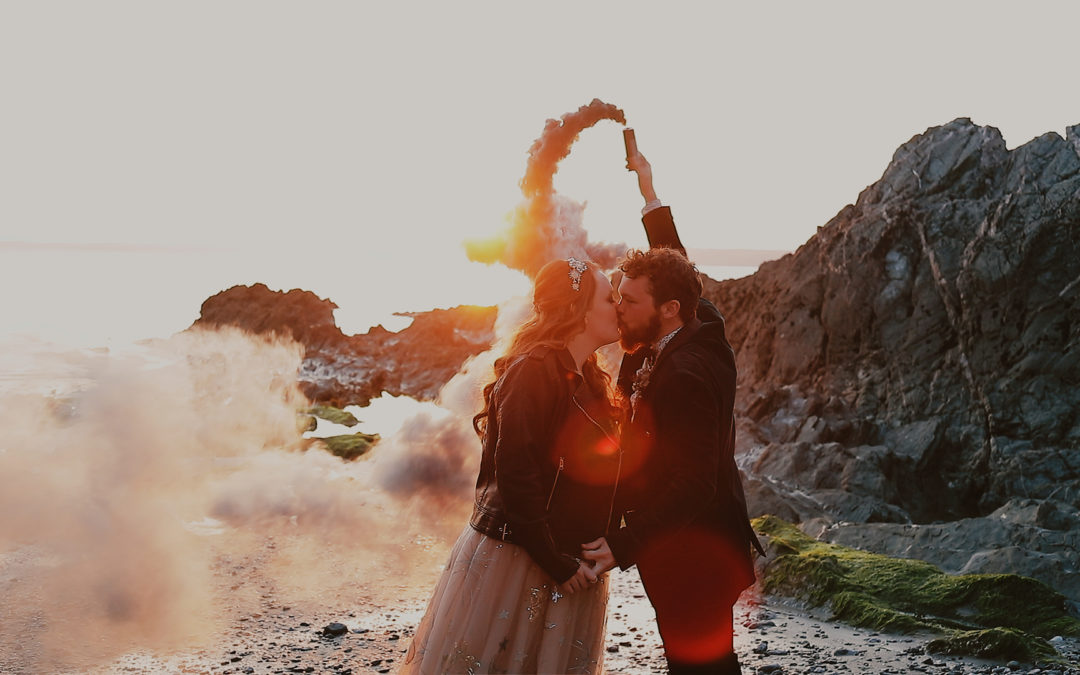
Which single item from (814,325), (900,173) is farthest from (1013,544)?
(900,173)

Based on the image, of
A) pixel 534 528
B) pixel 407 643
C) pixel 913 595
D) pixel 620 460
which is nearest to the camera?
pixel 534 528

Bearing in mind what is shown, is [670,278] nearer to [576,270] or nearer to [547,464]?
[576,270]

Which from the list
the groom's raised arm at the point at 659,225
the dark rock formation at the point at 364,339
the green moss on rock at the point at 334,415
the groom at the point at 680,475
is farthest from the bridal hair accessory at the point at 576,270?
the dark rock formation at the point at 364,339

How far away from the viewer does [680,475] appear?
4828 mm

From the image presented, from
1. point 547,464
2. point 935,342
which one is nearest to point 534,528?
point 547,464

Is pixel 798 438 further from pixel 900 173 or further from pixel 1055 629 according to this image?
pixel 1055 629

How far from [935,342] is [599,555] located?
28.2 metres

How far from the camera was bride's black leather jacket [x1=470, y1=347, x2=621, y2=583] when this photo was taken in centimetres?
461

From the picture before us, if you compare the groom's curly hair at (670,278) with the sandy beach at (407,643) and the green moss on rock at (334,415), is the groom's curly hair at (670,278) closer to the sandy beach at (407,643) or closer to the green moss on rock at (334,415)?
the sandy beach at (407,643)

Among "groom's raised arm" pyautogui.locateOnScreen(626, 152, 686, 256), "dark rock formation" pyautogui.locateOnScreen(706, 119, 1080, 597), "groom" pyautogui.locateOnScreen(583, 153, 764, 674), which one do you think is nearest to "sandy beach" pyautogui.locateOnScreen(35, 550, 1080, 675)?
"groom" pyautogui.locateOnScreen(583, 153, 764, 674)

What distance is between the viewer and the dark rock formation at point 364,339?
5116 cm

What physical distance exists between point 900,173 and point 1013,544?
818 inches

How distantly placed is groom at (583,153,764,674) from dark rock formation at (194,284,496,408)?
44.1m

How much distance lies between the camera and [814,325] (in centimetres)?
3253
